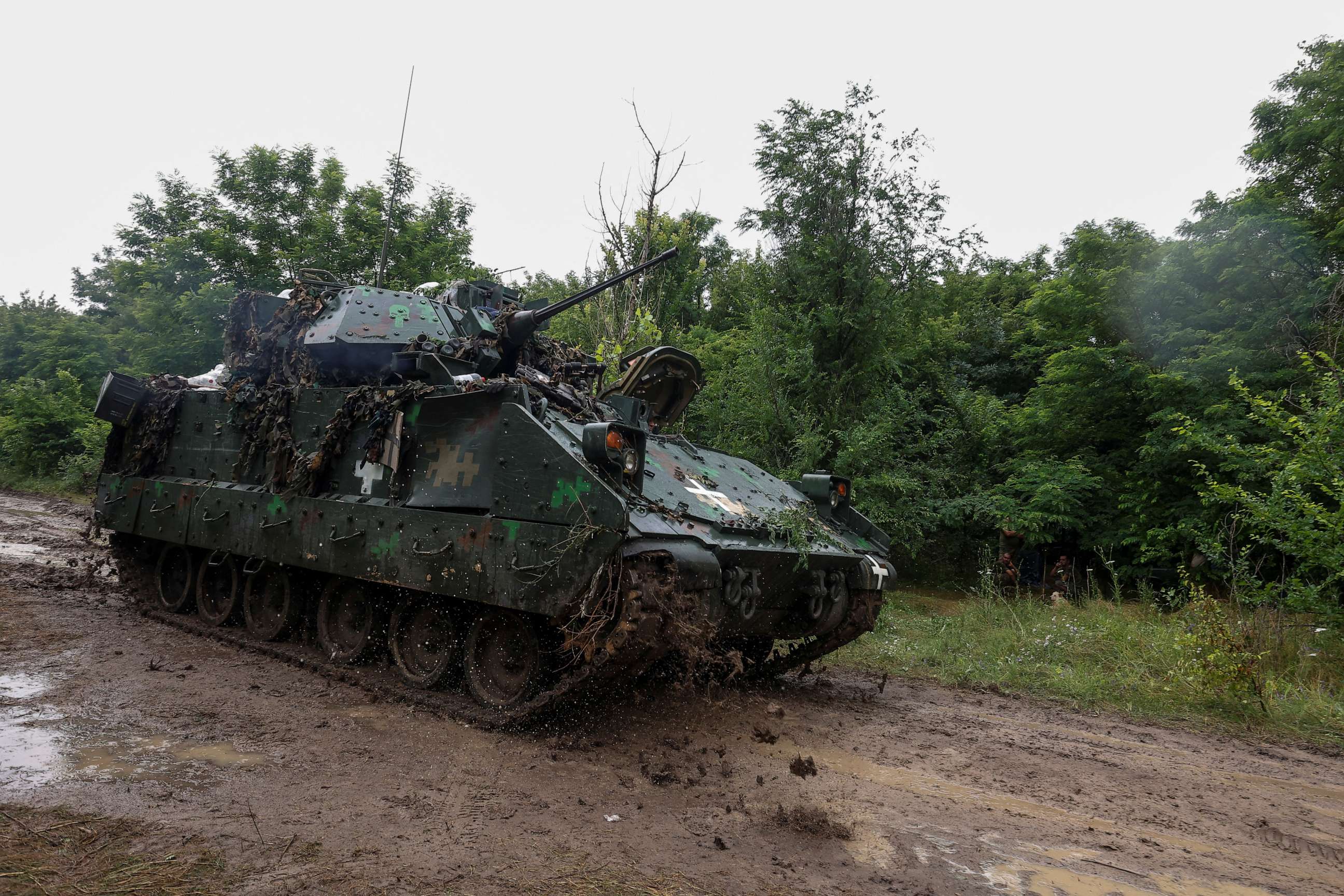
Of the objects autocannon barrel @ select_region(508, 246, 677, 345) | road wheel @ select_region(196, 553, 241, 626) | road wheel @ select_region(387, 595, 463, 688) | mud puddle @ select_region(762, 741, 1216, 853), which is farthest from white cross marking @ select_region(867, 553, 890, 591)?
road wheel @ select_region(196, 553, 241, 626)

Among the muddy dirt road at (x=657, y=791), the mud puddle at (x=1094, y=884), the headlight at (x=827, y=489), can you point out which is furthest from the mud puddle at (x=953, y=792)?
the headlight at (x=827, y=489)

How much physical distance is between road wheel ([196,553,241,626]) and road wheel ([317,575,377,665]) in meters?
1.35

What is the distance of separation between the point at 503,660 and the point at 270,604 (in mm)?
3119

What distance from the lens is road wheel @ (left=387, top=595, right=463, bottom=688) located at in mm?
6332

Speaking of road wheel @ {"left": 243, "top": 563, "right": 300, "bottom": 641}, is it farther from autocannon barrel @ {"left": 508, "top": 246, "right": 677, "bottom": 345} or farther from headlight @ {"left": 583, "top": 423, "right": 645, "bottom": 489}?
headlight @ {"left": 583, "top": 423, "right": 645, "bottom": 489}

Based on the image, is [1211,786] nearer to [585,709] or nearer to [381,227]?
[585,709]

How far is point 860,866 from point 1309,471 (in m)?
7.16

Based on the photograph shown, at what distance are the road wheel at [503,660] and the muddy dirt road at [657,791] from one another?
32 cm

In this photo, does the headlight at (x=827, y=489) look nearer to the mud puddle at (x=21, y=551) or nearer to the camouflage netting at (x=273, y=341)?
the camouflage netting at (x=273, y=341)

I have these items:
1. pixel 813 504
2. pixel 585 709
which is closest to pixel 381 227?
pixel 813 504

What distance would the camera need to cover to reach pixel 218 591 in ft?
28.3

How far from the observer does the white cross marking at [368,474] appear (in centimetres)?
672

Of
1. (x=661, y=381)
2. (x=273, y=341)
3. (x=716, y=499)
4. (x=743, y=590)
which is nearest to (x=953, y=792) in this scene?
(x=743, y=590)

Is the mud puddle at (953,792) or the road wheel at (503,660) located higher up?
the road wheel at (503,660)
